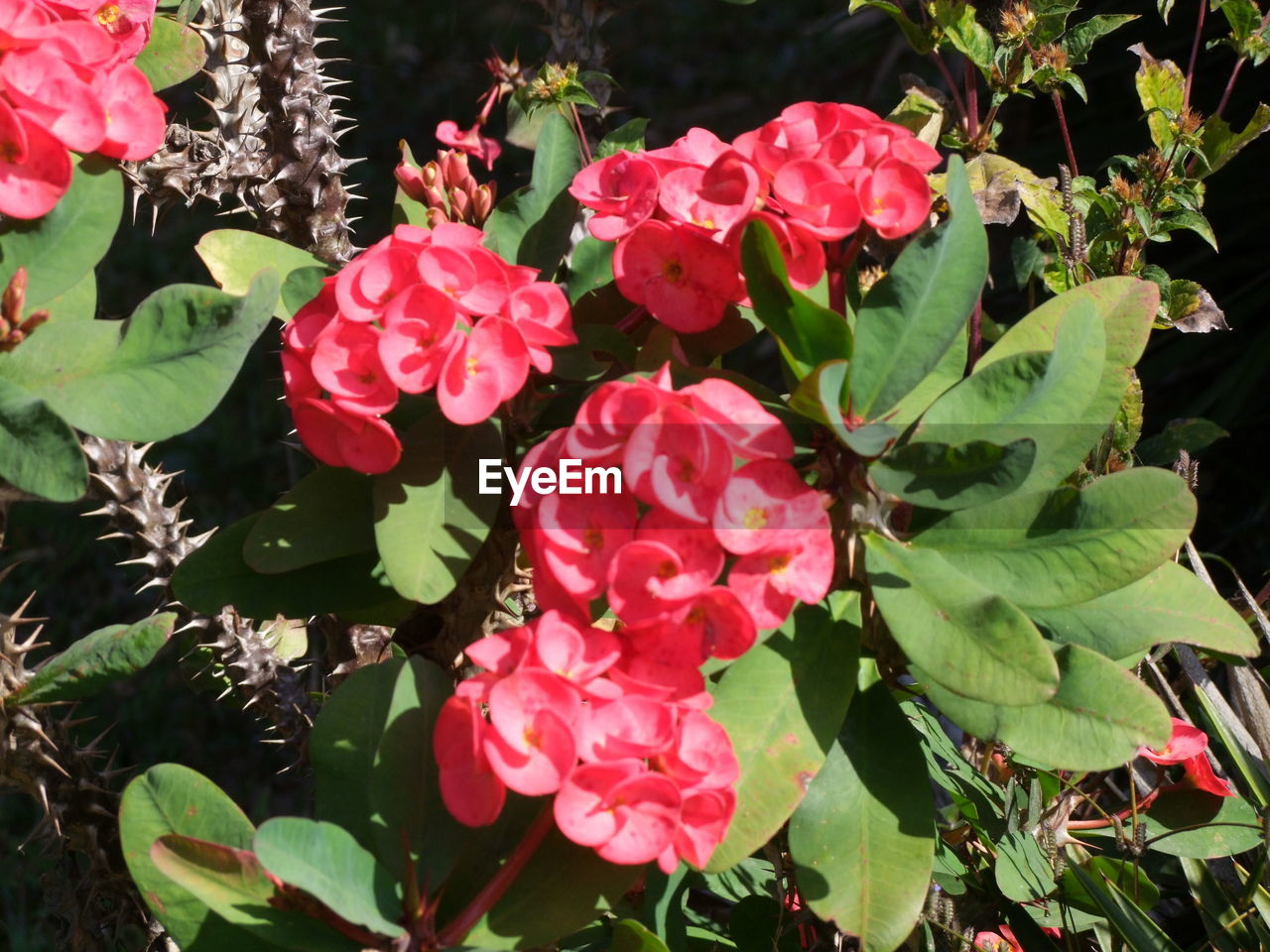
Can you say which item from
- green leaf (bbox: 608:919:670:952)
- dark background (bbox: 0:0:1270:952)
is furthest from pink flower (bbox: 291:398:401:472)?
dark background (bbox: 0:0:1270:952)

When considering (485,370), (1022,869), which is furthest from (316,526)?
(1022,869)

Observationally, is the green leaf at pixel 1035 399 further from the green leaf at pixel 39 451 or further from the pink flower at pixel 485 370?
the green leaf at pixel 39 451

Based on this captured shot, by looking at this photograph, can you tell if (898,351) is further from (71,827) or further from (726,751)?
(71,827)

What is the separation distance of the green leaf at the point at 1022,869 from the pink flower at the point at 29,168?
2.93ft

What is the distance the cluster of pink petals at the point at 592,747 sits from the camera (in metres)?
0.67

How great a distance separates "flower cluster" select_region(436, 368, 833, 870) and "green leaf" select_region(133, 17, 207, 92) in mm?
509

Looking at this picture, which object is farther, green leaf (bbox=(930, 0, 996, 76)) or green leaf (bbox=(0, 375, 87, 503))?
green leaf (bbox=(930, 0, 996, 76))

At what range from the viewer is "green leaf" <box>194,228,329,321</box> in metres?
0.89

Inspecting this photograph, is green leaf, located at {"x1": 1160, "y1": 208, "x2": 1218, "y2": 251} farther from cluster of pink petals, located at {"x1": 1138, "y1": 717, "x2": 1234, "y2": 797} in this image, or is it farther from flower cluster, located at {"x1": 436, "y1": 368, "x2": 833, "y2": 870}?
flower cluster, located at {"x1": 436, "y1": 368, "x2": 833, "y2": 870}

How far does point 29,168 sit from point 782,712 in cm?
59

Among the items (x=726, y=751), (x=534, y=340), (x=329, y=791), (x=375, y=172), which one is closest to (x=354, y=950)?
(x=329, y=791)

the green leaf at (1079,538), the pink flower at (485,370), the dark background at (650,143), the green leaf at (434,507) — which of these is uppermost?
the pink flower at (485,370)

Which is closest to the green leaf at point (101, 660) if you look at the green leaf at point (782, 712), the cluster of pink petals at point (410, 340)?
the cluster of pink petals at point (410, 340)

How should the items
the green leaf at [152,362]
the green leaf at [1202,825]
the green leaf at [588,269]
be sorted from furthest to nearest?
1. the green leaf at [1202,825]
2. the green leaf at [588,269]
3. the green leaf at [152,362]
